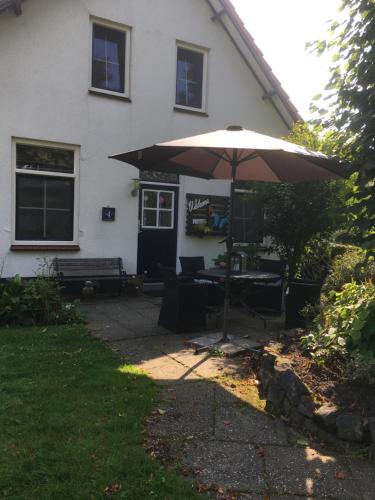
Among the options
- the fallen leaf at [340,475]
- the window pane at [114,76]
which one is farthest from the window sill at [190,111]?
the fallen leaf at [340,475]

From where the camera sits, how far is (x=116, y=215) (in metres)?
8.65

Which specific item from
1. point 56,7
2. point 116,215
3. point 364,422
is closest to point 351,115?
point 364,422

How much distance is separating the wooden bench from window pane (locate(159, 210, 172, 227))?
1.31 m

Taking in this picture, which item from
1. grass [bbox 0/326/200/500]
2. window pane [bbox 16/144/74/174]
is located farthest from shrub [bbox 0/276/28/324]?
window pane [bbox 16/144/74/174]

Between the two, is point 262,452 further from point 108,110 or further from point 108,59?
point 108,59

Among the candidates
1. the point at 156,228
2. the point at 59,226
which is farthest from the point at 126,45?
the point at 59,226

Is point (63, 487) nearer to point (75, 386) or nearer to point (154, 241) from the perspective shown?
point (75, 386)

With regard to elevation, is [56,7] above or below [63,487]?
above

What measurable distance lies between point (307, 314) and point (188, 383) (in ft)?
7.68

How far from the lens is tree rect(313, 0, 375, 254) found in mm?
3355

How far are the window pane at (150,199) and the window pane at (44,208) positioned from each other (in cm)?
156

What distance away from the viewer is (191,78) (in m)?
9.59

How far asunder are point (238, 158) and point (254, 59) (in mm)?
5386

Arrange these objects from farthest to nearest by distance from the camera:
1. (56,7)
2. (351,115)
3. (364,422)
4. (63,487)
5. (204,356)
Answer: (56,7) → (204,356) → (351,115) → (364,422) → (63,487)
